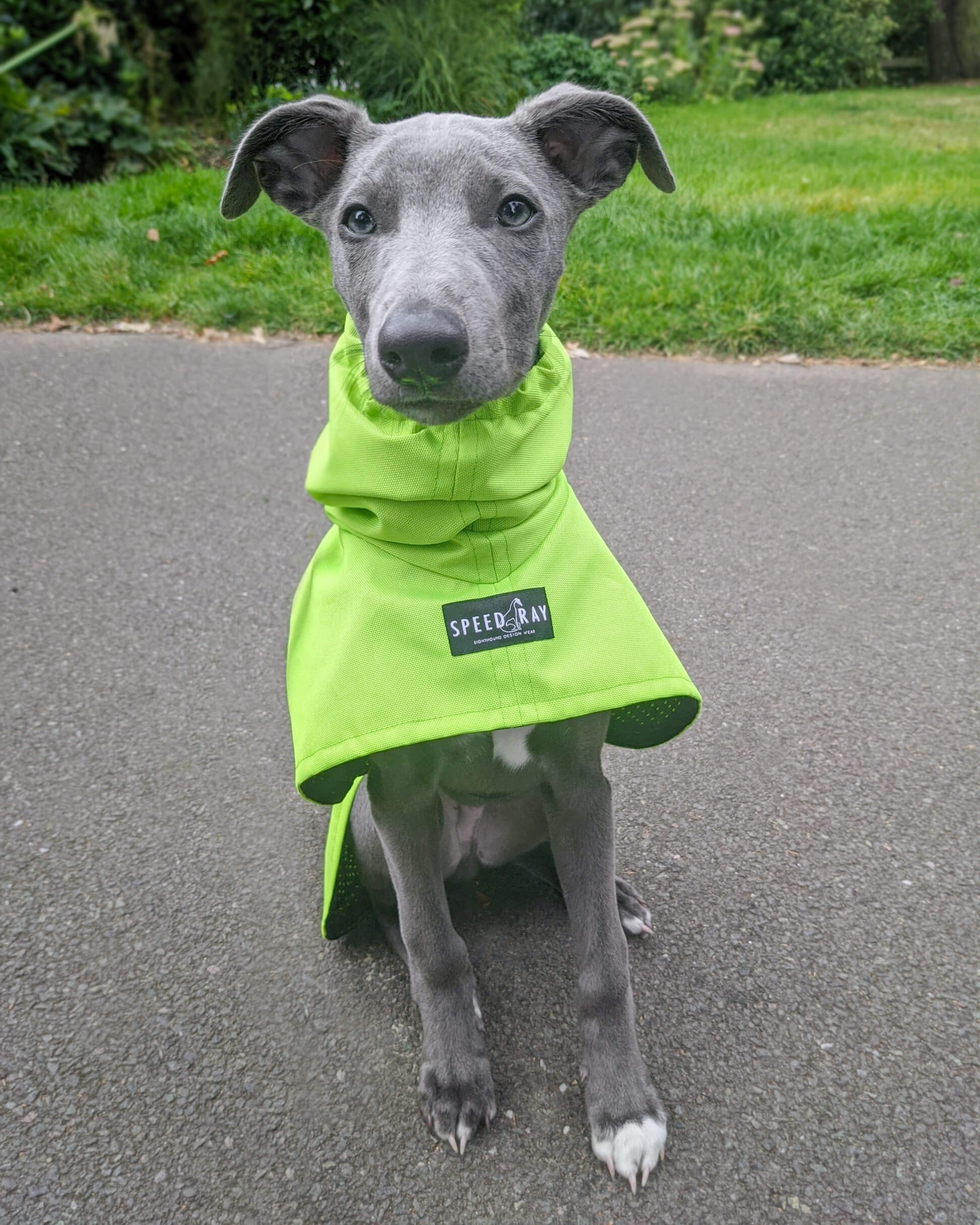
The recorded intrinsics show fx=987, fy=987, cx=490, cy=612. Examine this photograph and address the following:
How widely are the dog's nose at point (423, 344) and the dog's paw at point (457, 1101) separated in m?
1.31

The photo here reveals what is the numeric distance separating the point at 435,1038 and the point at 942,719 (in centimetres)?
186

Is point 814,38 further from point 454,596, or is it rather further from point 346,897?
point 346,897

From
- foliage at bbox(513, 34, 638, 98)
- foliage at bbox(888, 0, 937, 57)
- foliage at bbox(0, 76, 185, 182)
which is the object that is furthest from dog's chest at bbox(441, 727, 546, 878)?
foliage at bbox(888, 0, 937, 57)

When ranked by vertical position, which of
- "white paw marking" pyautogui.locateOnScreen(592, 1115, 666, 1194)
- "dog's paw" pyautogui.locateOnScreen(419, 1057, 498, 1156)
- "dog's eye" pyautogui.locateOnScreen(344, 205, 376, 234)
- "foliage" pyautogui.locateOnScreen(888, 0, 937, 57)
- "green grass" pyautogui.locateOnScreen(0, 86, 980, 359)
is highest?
"dog's eye" pyautogui.locateOnScreen(344, 205, 376, 234)

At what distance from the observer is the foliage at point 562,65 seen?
→ 896cm

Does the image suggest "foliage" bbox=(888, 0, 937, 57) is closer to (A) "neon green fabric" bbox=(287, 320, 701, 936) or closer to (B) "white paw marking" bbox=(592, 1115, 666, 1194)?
(A) "neon green fabric" bbox=(287, 320, 701, 936)

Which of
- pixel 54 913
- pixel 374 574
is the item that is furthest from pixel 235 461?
pixel 374 574

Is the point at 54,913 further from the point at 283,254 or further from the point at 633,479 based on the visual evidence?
the point at 283,254

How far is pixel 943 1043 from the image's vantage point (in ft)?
6.61

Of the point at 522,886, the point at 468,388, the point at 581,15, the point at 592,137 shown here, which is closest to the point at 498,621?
the point at 468,388

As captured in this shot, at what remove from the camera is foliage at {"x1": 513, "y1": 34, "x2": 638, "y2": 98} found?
8.96 m

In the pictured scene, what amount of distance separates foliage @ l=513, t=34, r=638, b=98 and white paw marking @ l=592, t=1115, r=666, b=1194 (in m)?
8.67

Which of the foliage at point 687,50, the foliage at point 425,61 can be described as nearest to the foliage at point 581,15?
the foliage at point 687,50

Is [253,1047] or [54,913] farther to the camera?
[54,913]
